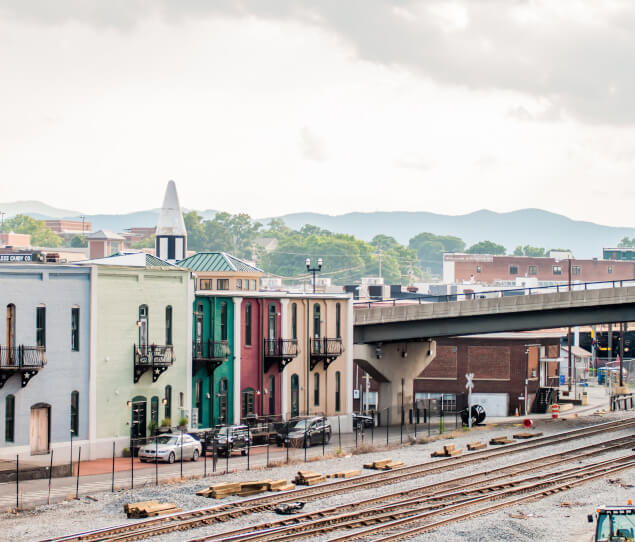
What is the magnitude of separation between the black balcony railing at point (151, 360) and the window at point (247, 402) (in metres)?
6.85

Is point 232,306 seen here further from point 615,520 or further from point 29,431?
point 615,520

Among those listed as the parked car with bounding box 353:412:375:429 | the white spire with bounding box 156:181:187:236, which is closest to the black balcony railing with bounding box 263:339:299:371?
the parked car with bounding box 353:412:375:429

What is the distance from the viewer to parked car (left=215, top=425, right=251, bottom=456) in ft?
170

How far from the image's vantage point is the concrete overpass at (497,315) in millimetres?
66125

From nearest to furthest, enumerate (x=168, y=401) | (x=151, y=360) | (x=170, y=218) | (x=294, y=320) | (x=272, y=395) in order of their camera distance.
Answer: (x=151, y=360)
(x=168, y=401)
(x=272, y=395)
(x=294, y=320)
(x=170, y=218)

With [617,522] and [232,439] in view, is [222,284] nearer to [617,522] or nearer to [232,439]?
[232,439]

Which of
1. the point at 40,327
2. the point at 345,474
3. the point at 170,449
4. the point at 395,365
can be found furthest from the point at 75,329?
the point at 395,365

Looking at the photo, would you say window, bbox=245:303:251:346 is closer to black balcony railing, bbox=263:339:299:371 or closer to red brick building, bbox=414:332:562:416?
black balcony railing, bbox=263:339:299:371

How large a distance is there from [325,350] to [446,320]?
10.3m

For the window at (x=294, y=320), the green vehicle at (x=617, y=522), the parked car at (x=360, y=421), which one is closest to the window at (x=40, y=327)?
the window at (x=294, y=320)

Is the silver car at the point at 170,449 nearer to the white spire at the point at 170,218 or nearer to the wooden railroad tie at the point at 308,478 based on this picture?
the wooden railroad tie at the point at 308,478

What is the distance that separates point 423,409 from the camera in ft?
266

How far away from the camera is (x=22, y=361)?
157 ft

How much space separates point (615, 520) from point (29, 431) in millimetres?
28599
